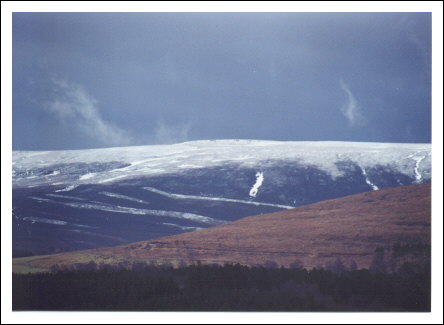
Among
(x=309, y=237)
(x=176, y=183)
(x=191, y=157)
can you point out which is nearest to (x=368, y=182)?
(x=309, y=237)

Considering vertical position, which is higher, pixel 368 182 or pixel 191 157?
pixel 191 157

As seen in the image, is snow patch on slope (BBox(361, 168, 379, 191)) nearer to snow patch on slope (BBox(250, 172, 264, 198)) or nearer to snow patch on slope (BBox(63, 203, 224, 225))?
snow patch on slope (BBox(250, 172, 264, 198))

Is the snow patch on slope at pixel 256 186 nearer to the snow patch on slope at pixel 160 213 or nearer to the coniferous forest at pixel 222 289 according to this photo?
the snow patch on slope at pixel 160 213

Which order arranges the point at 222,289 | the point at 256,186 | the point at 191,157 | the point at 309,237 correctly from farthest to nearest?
1. the point at 191,157
2. the point at 256,186
3. the point at 309,237
4. the point at 222,289

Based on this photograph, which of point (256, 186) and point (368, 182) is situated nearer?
point (368, 182)

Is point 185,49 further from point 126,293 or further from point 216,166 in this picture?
point 126,293

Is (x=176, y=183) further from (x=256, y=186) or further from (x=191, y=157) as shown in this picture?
(x=256, y=186)

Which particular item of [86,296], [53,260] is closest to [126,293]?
[86,296]
